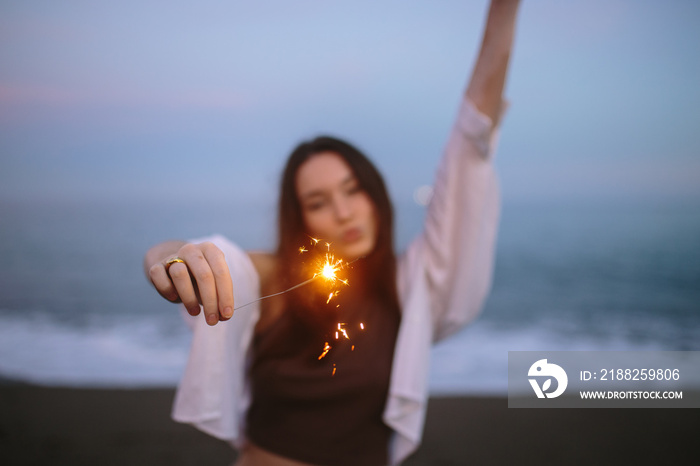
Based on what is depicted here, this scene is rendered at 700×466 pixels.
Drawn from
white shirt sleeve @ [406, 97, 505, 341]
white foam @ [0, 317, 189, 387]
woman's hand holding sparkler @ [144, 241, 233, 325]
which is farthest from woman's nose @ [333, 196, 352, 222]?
white foam @ [0, 317, 189, 387]

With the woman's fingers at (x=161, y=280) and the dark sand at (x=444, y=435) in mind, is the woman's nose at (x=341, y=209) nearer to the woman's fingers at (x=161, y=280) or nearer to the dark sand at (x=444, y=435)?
the woman's fingers at (x=161, y=280)

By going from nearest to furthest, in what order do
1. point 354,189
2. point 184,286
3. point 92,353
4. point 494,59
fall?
point 184,286, point 494,59, point 354,189, point 92,353

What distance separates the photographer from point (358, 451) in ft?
5.32

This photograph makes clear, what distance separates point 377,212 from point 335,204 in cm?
33

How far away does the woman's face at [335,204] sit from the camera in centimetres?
148

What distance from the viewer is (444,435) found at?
12.4 feet

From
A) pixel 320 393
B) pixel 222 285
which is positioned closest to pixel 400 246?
pixel 320 393

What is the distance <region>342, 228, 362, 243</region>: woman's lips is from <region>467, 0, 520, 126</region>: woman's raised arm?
67 cm

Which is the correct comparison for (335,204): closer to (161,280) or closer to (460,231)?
(460,231)

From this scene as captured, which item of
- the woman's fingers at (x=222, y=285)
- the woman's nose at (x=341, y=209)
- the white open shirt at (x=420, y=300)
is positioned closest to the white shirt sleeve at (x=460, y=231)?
the white open shirt at (x=420, y=300)

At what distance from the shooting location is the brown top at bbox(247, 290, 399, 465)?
152cm

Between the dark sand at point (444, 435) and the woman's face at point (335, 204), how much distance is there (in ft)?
8.81

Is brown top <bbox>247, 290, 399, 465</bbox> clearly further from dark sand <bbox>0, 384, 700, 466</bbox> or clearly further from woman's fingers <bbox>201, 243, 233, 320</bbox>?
dark sand <bbox>0, 384, 700, 466</bbox>

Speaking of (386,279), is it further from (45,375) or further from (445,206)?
(45,375)
